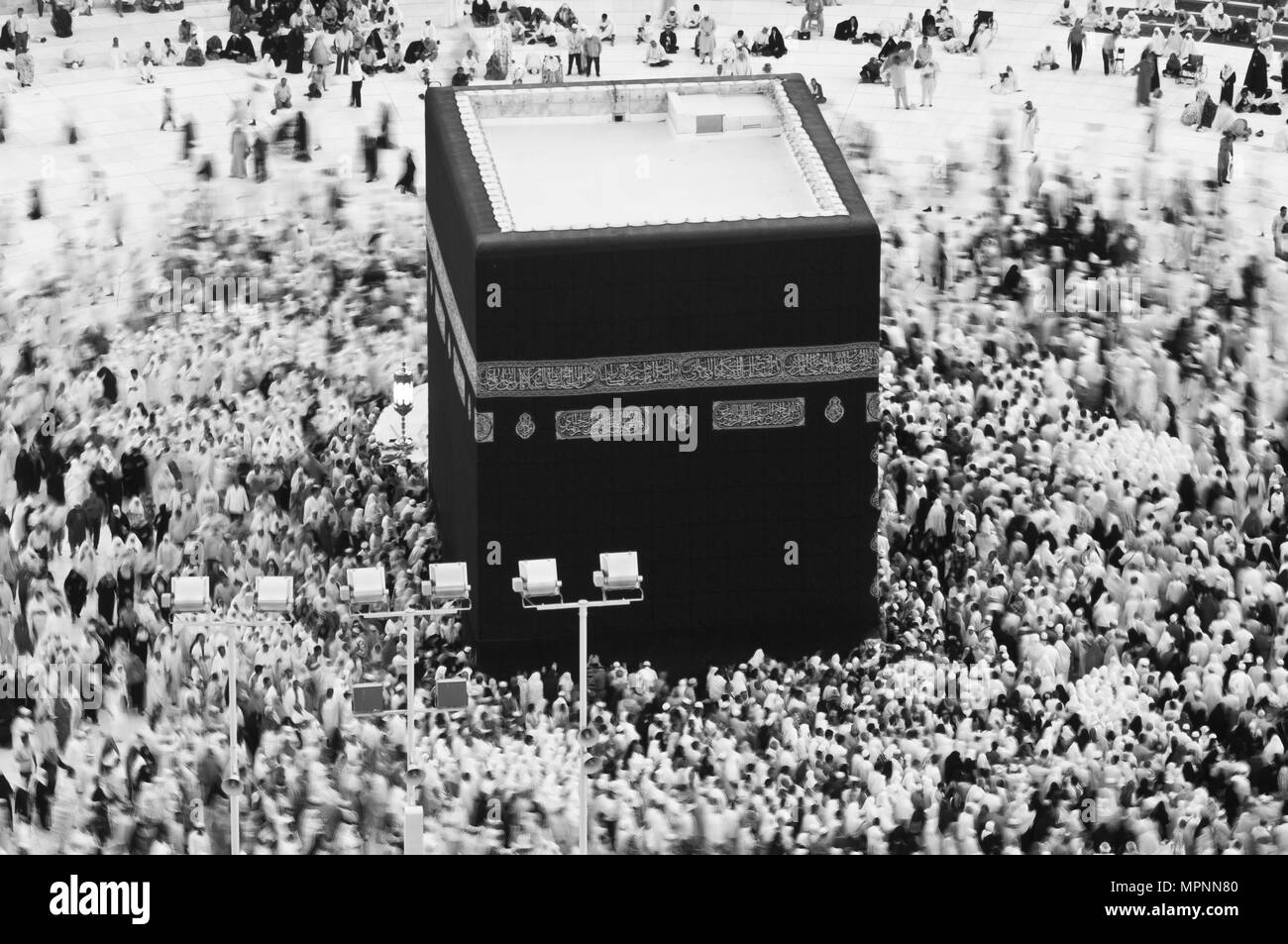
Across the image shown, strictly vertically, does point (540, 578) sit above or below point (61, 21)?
above

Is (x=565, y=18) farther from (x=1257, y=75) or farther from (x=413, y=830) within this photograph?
(x=413, y=830)

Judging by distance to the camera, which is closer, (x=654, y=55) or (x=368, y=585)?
(x=368, y=585)

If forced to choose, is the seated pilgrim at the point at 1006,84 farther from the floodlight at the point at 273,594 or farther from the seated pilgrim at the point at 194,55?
the floodlight at the point at 273,594

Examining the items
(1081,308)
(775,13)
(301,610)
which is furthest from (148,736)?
(775,13)
